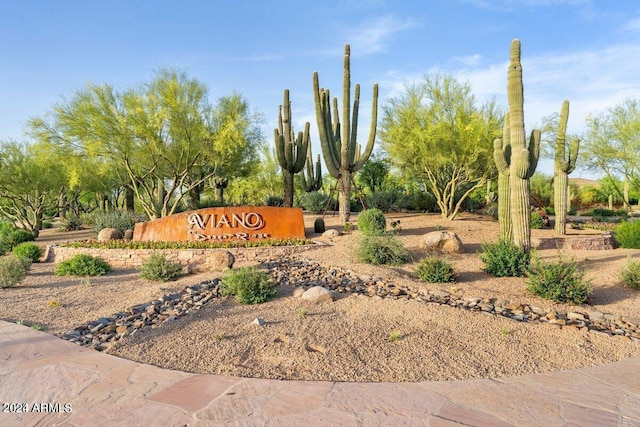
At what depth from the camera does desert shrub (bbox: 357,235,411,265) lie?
1009 centimetres

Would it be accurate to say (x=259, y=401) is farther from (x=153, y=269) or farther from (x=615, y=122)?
(x=615, y=122)

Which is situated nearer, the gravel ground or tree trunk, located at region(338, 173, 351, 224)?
the gravel ground

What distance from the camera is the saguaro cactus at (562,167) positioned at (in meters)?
16.5

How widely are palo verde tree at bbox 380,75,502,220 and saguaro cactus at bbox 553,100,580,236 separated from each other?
252 centimetres

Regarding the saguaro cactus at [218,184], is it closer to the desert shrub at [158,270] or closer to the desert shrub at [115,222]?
the desert shrub at [115,222]

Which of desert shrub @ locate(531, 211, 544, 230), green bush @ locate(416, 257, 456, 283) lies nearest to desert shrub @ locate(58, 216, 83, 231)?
green bush @ locate(416, 257, 456, 283)

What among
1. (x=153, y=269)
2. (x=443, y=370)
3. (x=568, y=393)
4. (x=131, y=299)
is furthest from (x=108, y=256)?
(x=568, y=393)

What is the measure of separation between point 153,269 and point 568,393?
27.7ft

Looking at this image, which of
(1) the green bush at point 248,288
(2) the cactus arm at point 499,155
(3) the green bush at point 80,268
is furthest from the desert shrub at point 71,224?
(2) the cactus arm at point 499,155

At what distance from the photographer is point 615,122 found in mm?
23172

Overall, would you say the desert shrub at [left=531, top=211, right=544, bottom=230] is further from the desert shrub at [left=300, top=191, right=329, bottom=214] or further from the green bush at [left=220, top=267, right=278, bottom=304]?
the green bush at [left=220, top=267, right=278, bottom=304]

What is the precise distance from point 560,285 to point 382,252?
13.1ft

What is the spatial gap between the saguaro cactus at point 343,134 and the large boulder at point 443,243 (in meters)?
6.11

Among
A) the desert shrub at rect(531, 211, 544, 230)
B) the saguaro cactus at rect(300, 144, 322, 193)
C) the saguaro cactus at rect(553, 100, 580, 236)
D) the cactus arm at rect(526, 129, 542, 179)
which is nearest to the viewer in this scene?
the cactus arm at rect(526, 129, 542, 179)
